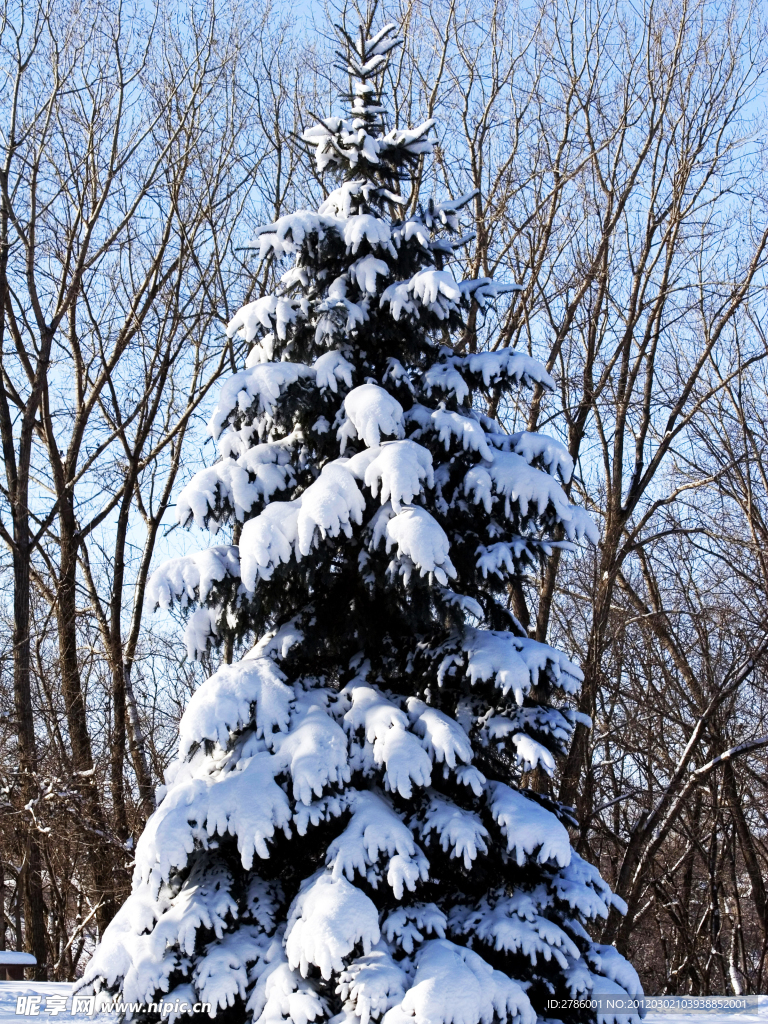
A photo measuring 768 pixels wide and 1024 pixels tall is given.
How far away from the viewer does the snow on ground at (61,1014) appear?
20.9 ft

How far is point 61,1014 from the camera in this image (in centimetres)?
641

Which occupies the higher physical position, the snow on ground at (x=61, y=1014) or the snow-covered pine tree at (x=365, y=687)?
the snow-covered pine tree at (x=365, y=687)

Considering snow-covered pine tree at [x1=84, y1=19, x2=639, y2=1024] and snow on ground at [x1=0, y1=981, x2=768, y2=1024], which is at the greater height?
snow-covered pine tree at [x1=84, y1=19, x2=639, y2=1024]

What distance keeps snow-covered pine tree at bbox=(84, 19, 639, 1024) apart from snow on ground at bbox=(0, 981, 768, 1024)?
1632mm

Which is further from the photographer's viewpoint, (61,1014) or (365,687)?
(61,1014)

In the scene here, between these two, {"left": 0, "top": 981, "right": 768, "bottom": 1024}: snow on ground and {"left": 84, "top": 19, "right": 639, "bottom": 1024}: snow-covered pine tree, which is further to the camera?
{"left": 0, "top": 981, "right": 768, "bottom": 1024}: snow on ground

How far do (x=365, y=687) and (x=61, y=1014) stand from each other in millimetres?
3420

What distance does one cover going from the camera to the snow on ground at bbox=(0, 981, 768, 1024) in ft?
20.9

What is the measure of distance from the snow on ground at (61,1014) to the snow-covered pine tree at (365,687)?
5.35 ft

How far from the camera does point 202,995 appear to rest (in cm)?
446

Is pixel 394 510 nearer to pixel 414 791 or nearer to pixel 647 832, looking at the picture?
pixel 414 791

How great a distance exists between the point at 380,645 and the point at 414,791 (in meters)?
0.97

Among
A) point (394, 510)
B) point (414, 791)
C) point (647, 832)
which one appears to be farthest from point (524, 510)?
point (647, 832)

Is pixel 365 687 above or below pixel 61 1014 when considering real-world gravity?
above
